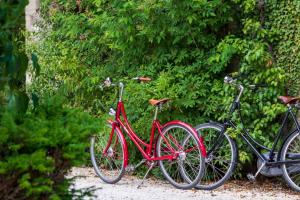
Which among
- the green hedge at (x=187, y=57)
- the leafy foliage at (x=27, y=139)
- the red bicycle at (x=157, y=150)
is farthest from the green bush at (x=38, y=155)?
the green hedge at (x=187, y=57)

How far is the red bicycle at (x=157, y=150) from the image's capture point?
6443 millimetres

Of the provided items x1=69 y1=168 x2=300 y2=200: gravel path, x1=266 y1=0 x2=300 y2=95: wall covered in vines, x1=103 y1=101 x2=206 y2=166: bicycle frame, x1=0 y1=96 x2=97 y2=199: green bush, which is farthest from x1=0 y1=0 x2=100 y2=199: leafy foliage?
x1=266 y1=0 x2=300 y2=95: wall covered in vines

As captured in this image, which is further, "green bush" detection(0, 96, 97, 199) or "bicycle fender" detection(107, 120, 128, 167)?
"bicycle fender" detection(107, 120, 128, 167)

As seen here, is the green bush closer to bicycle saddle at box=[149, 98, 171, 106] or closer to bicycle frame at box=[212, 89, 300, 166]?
bicycle saddle at box=[149, 98, 171, 106]

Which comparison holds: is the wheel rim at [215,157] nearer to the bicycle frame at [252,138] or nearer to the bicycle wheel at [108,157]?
the bicycle frame at [252,138]

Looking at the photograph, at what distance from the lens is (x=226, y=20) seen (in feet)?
23.6

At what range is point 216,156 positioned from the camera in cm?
689

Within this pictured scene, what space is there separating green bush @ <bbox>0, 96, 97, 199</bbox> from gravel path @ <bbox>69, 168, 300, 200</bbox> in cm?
317

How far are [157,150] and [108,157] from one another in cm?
65

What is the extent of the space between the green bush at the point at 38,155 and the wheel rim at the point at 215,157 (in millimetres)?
3777

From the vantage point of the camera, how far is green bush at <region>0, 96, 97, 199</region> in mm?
2635

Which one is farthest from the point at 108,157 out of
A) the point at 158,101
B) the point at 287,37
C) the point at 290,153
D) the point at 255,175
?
the point at 287,37

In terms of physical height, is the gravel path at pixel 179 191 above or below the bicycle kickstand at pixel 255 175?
below

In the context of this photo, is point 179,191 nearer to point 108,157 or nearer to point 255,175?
point 255,175
